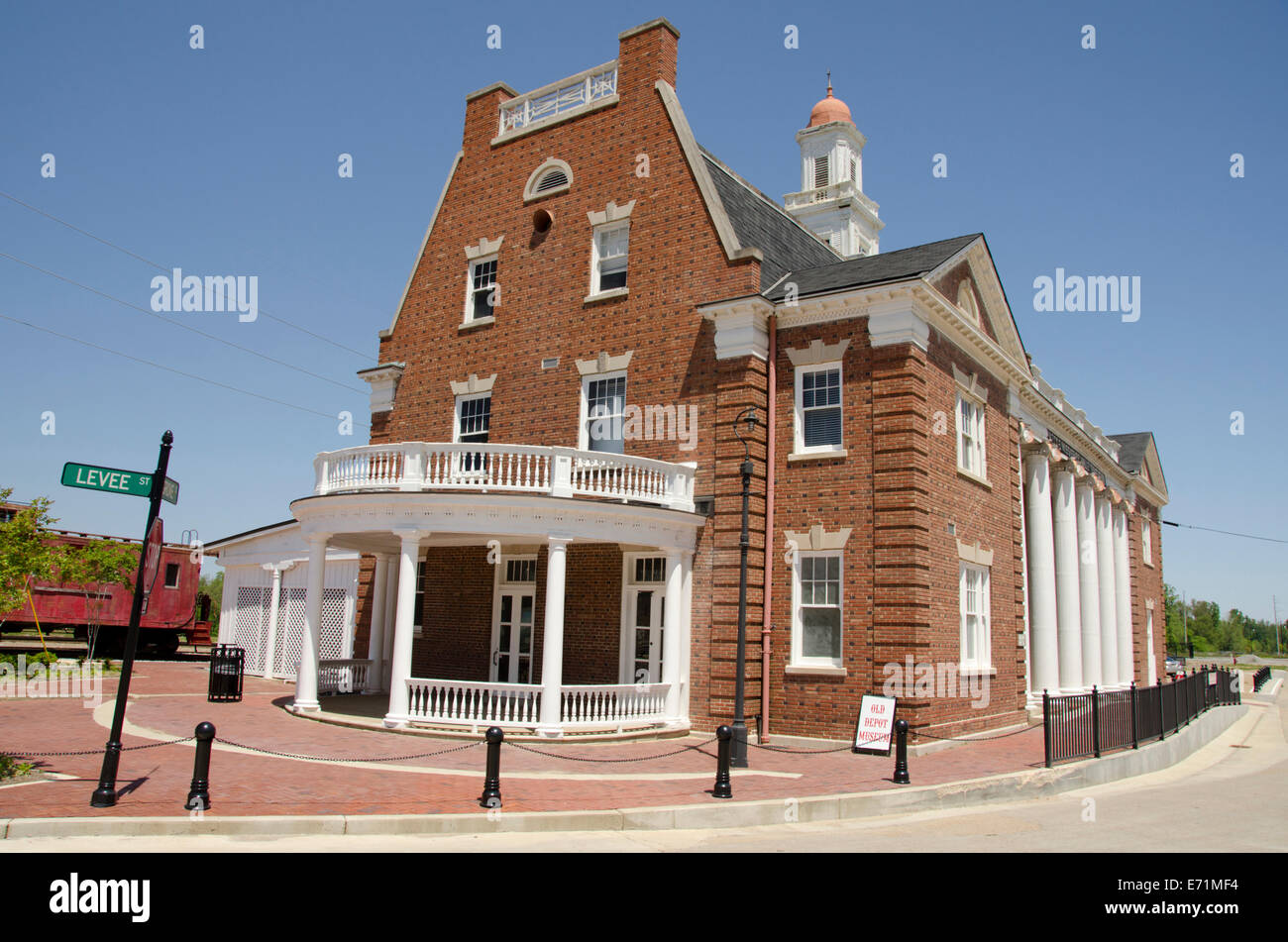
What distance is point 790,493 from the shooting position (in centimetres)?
1850

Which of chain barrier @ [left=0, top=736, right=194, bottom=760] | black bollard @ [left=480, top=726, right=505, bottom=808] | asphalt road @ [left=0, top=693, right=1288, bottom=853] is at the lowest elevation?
asphalt road @ [left=0, top=693, right=1288, bottom=853]

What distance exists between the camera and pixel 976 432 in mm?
21406

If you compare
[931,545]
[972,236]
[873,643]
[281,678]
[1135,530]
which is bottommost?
[281,678]

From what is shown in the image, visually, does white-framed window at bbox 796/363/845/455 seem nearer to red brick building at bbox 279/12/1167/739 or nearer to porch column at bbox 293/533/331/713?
red brick building at bbox 279/12/1167/739

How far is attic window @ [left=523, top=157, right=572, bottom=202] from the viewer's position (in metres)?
22.7

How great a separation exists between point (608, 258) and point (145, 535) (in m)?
13.7

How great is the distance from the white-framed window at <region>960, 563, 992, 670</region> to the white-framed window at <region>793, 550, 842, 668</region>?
328 cm

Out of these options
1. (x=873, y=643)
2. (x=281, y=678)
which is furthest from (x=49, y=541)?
(x=873, y=643)

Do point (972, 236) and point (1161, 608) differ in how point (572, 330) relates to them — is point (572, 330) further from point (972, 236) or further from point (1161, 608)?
point (1161, 608)

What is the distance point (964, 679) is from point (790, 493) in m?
5.21

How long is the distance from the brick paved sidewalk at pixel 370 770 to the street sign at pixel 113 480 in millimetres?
3302

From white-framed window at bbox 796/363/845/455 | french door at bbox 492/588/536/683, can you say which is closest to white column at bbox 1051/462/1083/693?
white-framed window at bbox 796/363/845/455

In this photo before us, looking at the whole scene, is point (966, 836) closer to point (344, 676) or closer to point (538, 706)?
point (538, 706)

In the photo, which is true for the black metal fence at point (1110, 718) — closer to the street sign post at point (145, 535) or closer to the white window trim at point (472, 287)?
the street sign post at point (145, 535)
